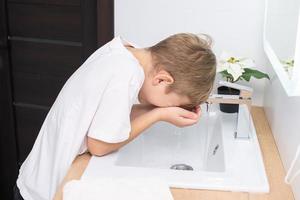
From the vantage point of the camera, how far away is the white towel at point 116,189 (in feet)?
3.00

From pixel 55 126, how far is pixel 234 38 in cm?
72

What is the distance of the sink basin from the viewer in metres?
1.03

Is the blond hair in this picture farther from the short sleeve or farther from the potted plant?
the potted plant

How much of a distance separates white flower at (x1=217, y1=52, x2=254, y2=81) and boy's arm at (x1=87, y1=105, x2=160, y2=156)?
334 millimetres

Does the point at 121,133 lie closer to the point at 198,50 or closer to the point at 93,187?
the point at 93,187

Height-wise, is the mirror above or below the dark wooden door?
above

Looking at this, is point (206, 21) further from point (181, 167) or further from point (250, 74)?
point (181, 167)

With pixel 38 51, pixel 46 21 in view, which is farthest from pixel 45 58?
pixel 46 21

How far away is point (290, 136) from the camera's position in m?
1.12

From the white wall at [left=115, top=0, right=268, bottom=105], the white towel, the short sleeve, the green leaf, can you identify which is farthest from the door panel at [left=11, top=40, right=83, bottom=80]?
the white towel

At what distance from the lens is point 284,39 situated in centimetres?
114

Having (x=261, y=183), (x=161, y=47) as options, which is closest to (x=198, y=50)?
(x=161, y=47)

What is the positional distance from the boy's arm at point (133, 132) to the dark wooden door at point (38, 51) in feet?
2.12

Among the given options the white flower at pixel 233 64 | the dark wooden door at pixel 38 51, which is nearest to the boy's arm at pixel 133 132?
the white flower at pixel 233 64
